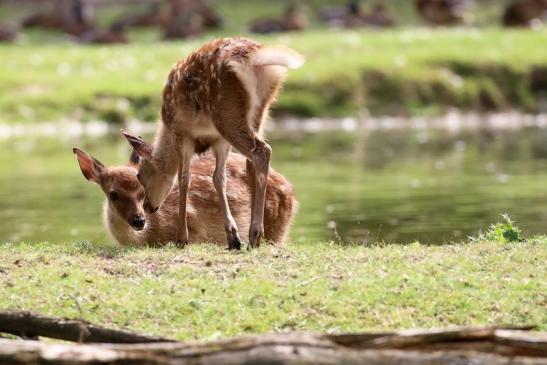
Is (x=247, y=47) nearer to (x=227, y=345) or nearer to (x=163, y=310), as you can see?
(x=163, y=310)

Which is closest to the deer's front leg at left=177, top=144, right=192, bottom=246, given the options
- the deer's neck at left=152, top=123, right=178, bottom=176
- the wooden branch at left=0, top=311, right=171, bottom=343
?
the deer's neck at left=152, top=123, right=178, bottom=176

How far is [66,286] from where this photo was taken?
959cm

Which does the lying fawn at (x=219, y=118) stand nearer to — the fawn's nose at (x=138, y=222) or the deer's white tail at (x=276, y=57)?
the deer's white tail at (x=276, y=57)

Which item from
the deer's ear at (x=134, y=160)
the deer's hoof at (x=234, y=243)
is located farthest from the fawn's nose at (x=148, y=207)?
the deer's hoof at (x=234, y=243)

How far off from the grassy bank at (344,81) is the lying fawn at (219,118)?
2108cm

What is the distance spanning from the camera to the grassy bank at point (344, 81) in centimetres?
3409

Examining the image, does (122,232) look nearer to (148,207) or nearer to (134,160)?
(148,207)

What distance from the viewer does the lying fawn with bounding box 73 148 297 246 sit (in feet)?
39.5

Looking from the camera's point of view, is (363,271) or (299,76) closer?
(363,271)

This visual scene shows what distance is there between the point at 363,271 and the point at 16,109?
25.5m

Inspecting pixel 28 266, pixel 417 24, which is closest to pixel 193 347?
pixel 28 266

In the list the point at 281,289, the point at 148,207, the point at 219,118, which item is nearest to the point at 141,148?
the point at 148,207

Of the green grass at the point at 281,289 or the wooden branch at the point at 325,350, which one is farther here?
the green grass at the point at 281,289

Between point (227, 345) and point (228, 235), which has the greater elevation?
point (227, 345)
